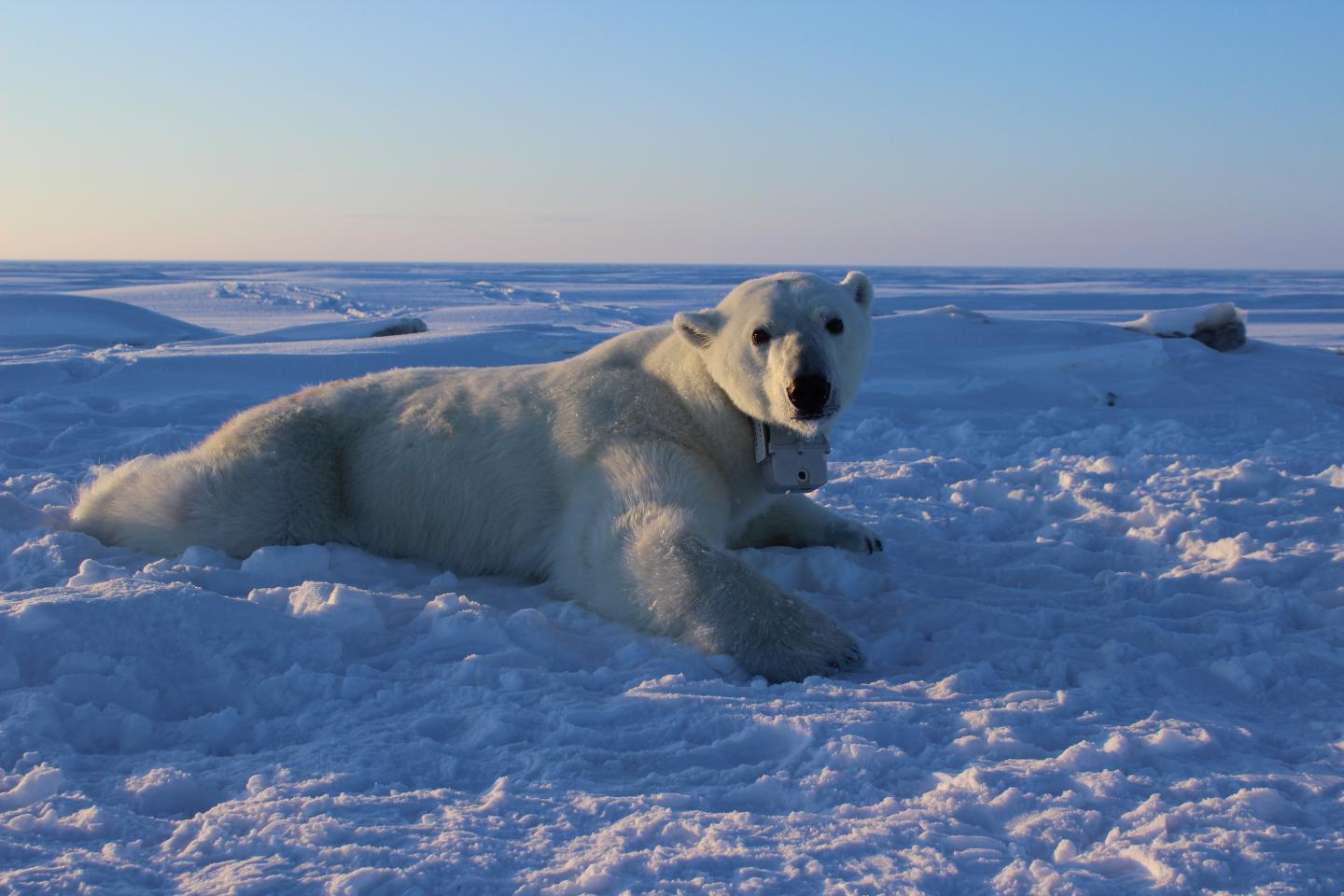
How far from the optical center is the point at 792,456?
2924 millimetres

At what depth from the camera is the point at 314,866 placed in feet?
4.36

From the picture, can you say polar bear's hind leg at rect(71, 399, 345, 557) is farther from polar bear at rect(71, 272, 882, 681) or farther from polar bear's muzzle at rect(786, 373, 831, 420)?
polar bear's muzzle at rect(786, 373, 831, 420)

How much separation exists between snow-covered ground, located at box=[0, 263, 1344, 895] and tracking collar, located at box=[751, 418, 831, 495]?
344 millimetres

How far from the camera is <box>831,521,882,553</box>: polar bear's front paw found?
11.0ft

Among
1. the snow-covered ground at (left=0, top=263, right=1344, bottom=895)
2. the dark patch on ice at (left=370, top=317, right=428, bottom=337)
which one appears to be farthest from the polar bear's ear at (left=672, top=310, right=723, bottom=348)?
the dark patch on ice at (left=370, top=317, right=428, bottom=337)

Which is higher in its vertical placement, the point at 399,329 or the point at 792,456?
the point at 399,329

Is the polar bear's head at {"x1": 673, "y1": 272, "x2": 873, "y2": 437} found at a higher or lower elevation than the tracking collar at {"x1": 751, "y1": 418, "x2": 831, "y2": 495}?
higher

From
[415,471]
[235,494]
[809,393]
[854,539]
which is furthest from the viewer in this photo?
[854,539]

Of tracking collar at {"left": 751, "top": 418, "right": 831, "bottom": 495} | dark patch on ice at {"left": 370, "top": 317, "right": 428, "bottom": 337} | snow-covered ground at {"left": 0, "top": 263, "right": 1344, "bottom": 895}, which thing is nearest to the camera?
snow-covered ground at {"left": 0, "top": 263, "right": 1344, "bottom": 895}

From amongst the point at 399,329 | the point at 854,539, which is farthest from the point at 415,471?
the point at 399,329

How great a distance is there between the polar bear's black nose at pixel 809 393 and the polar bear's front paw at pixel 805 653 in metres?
0.57

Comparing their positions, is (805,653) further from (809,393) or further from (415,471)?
(415,471)

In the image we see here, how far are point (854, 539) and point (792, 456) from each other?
59cm

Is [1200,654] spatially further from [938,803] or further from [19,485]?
[19,485]
